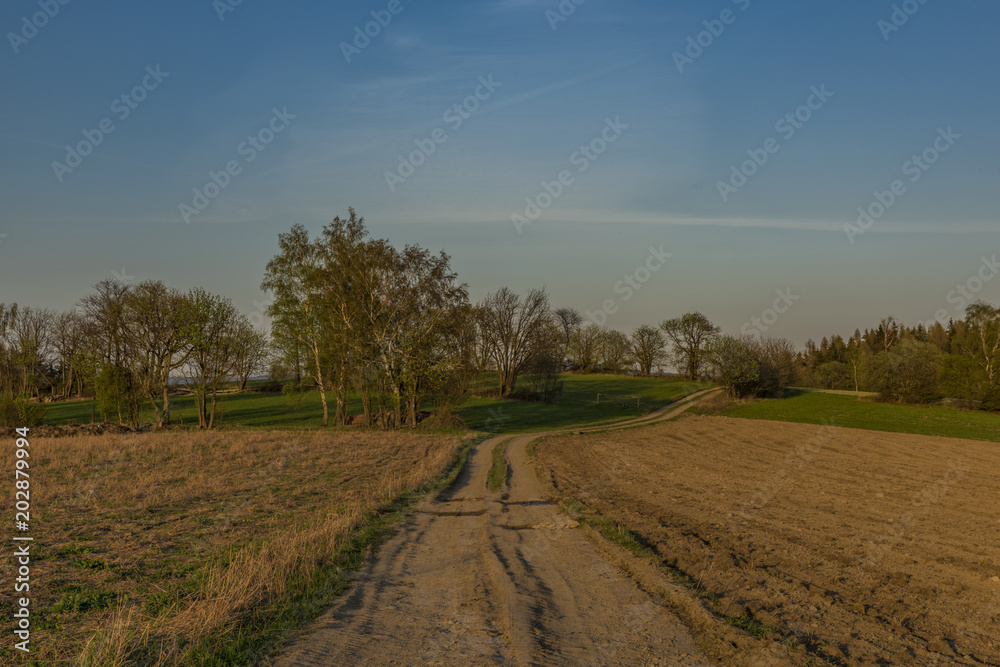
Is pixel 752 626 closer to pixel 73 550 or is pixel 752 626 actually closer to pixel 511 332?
pixel 73 550

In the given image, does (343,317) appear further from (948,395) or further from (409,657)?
(948,395)

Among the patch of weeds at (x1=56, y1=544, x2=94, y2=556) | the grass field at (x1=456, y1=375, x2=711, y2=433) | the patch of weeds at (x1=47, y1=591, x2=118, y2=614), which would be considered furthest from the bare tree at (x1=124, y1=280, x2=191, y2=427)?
the patch of weeds at (x1=47, y1=591, x2=118, y2=614)

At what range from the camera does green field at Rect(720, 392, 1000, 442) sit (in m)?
44.2

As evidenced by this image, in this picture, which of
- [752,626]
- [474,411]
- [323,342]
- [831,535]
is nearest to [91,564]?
[752,626]

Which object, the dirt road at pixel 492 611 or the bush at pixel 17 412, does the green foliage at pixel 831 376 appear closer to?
the dirt road at pixel 492 611

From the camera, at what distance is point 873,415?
53844mm

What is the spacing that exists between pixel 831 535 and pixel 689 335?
280 ft

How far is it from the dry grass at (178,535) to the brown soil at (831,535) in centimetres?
670

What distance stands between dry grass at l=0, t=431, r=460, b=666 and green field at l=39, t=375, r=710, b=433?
2282 centimetres

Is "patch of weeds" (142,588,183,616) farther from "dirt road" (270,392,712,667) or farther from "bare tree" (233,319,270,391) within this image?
"bare tree" (233,319,270,391)

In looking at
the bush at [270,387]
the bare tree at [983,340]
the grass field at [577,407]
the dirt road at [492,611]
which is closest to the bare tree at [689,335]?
the grass field at [577,407]

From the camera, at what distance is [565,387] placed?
85.9 meters

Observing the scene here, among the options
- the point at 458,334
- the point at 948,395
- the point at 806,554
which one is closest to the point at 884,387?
the point at 948,395

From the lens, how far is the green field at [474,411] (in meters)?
51.7
